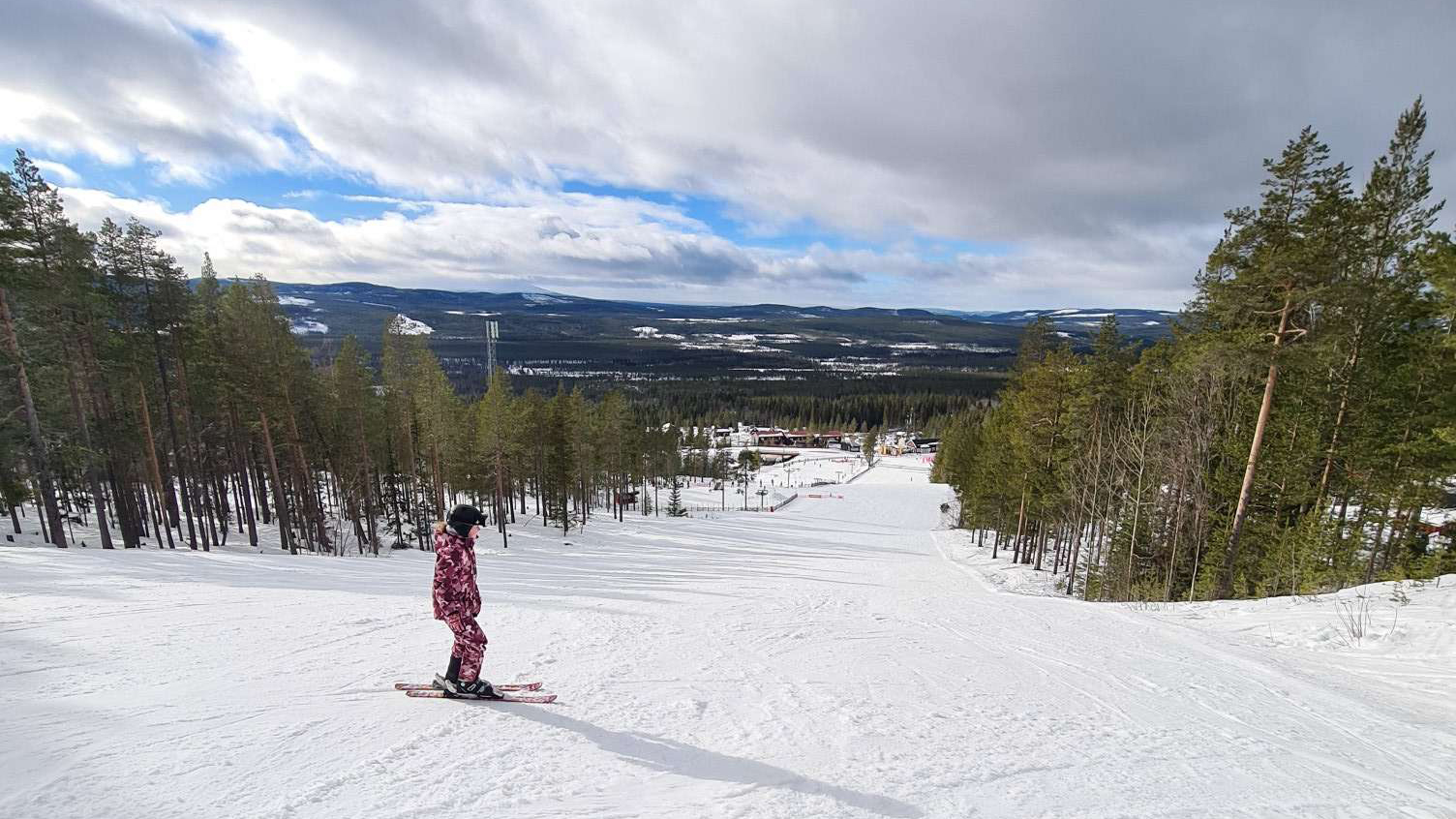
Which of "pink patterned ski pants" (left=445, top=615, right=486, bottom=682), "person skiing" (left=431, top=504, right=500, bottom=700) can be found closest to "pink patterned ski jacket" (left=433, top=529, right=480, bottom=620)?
"person skiing" (left=431, top=504, right=500, bottom=700)

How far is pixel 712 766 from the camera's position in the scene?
420 cm

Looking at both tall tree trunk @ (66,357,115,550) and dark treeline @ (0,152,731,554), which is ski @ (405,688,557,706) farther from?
tall tree trunk @ (66,357,115,550)

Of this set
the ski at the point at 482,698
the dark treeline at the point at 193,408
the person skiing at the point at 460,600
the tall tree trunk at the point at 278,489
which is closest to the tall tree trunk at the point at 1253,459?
the ski at the point at 482,698

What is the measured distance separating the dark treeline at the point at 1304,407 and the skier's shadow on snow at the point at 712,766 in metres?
13.5

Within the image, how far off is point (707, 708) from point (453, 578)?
268 cm

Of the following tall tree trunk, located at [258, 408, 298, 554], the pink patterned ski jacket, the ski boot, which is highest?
the pink patterned ski jacket

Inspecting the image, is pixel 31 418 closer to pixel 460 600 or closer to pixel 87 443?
pixel 87 443

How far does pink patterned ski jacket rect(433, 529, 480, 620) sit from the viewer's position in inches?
201

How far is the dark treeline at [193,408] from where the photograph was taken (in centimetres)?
1526

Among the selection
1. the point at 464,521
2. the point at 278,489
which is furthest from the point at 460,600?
the point at 278,489

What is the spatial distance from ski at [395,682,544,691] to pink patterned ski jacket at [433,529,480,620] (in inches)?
32.4

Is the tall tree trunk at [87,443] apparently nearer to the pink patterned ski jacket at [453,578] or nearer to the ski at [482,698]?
the ski at [482,698]

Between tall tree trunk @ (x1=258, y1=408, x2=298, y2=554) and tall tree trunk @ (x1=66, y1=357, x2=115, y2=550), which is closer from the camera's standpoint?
tall tree trunk @ (x1=66, y1=357, x2=115, y2=550)

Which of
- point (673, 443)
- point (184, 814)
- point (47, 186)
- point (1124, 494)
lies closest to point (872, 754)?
point (184, 814)
